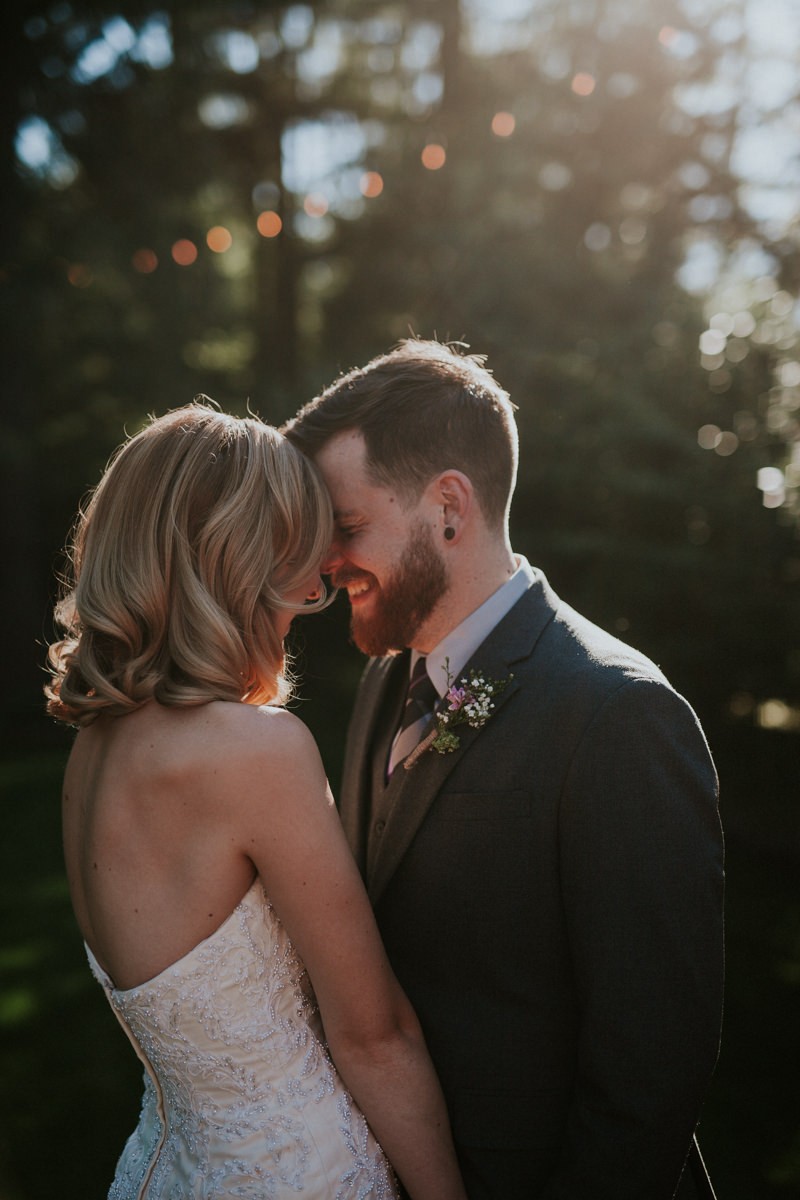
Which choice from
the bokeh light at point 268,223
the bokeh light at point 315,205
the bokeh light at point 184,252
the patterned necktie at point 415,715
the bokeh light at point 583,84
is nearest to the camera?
the patterned necktie at point 415,715

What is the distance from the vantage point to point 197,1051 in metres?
2.03

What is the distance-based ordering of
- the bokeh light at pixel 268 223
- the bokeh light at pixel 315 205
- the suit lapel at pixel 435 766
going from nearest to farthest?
1. the suit lapel at pixel 435 766
2. the bokeh light at pixel 315 205
3. the bokeh light at pixel 268 223

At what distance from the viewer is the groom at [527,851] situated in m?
1.96

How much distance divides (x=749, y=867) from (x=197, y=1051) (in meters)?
6.08

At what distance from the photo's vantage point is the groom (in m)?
1.96

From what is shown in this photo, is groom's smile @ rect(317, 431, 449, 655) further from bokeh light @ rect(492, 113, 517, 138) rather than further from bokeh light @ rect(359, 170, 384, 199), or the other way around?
bokeh light @ rect(359, 170, 384, 199)

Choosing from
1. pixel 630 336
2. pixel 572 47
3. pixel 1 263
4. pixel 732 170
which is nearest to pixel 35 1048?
pixel 630 336

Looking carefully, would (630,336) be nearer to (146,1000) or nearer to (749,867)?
(749,867)

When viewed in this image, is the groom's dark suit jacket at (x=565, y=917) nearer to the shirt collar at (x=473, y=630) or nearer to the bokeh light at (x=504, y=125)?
the shirt collar at (x=473, y=630)

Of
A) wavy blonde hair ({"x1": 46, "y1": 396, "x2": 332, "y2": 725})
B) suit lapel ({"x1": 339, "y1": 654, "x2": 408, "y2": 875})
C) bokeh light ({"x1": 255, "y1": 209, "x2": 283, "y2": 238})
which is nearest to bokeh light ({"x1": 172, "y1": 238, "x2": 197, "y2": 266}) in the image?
bokeh light ({"x1": 255, "y1": 209, "x2": 283, "y2": 238})

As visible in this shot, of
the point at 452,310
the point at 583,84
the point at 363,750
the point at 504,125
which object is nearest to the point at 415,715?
the point at 363,750

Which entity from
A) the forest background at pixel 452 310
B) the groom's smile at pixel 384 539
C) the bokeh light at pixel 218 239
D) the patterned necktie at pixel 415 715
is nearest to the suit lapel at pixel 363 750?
the patterned necktie at pixel 415 715

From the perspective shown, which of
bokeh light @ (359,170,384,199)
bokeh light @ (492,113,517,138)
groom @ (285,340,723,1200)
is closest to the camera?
groom @ (285,340,723,1200)

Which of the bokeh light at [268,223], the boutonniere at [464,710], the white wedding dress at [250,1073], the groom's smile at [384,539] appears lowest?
the white wedding dress at [250,1073]
